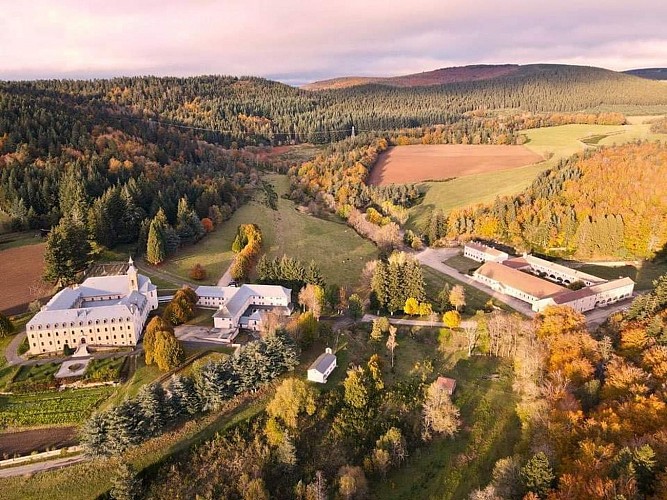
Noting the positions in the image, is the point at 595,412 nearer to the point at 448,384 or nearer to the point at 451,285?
the point at 448,384

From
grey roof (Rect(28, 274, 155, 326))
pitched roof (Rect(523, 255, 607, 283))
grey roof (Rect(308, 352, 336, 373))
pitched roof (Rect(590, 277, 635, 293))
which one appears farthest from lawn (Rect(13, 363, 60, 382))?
pitched roof (Rect(523, 255, 607, 283))

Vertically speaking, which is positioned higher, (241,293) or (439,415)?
(241,293)

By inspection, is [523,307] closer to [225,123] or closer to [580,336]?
[580,336]

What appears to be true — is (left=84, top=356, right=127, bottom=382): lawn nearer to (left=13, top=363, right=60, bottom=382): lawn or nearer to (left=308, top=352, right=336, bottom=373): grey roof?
(left=13, top=363, right=60, bottom=382): lawn

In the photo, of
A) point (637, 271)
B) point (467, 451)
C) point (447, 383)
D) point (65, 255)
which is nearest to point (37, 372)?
point (65, 255)

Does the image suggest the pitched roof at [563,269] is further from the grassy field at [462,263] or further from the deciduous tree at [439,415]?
the deciduous tree at [439,415]

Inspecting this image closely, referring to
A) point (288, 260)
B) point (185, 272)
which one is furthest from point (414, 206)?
point (185, 272)
